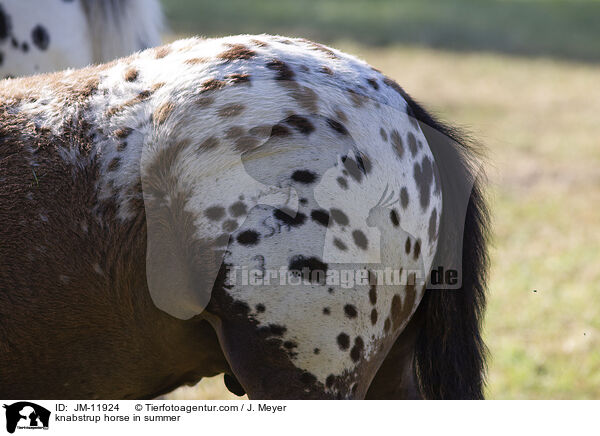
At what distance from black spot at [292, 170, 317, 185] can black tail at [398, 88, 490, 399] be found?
1.21 ft

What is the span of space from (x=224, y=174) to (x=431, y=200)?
1.71 ft

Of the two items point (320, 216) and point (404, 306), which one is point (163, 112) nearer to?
point (320, 216)

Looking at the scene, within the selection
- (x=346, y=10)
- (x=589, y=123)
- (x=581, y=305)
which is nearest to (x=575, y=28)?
(x=346, y=10)

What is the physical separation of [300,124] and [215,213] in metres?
0.28

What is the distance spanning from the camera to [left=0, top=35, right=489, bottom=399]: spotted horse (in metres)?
1.60

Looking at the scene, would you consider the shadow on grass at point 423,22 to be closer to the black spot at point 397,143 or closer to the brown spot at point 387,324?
the black spot at point 397,143

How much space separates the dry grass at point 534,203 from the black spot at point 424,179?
0.76 meters

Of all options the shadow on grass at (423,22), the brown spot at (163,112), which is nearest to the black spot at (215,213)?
the brown spot at (163,112)

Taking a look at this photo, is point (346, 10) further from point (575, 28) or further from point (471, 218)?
point (471, 218)

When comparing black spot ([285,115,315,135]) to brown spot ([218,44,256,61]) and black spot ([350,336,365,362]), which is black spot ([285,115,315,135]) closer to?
brown spot ([218,44,256,61])

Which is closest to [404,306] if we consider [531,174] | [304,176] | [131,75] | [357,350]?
[357,350]

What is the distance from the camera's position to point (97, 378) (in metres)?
1.83
